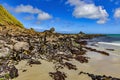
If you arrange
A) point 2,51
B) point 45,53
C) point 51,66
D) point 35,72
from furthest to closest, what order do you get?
point 45,53
point 2,51
point 51,66
point 35,72

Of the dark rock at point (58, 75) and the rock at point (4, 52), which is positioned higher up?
the rock at point (4, 52)

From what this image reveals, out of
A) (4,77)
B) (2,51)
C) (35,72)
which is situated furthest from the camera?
(2,51)

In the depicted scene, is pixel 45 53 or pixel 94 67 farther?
pixel 45 53

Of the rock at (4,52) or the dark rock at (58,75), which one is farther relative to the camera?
the rock at (4,52)

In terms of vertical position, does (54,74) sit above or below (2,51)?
below

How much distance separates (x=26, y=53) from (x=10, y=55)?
1593 millimetres

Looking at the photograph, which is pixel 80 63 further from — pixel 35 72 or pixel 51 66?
pixel 35 72

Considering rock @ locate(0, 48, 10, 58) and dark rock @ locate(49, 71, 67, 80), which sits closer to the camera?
dark rock @ locate(49, 71, 67, 80)

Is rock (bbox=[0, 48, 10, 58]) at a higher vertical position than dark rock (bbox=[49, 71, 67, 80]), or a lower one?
higher

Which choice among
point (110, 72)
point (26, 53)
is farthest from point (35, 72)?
point (110, 72)

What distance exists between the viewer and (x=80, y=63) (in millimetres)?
18688

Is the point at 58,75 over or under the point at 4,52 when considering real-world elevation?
under

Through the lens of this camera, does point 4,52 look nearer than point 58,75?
No

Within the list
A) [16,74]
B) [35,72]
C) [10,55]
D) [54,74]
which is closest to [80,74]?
[54,74]
